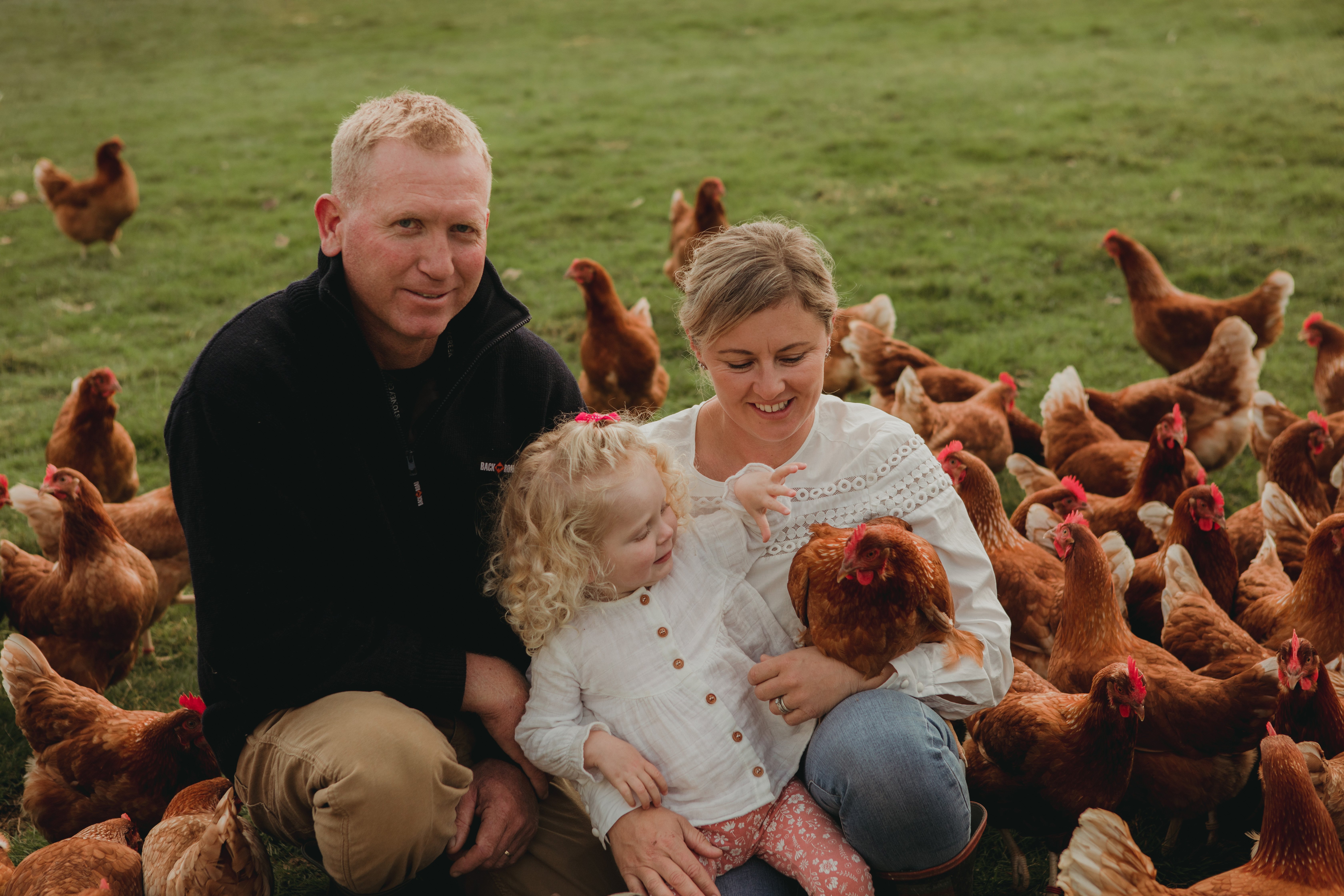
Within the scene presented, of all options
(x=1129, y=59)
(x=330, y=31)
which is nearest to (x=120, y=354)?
(x=1129, y=59)

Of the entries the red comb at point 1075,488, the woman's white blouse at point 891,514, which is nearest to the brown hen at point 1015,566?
the red comb at point 1075,488

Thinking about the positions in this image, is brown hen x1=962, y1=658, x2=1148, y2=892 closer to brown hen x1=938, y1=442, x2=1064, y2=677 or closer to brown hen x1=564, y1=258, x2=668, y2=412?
brown hen x1=938, y1=442, x2=1064, y2=677

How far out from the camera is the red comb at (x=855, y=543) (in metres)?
2.25

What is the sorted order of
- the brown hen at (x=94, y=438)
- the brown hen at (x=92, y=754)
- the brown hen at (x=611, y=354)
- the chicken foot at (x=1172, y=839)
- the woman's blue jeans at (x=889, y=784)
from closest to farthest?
the woman's blue jeans at (x=889, y=784), the chicken foot at (x=1172, y=839), the brown hen at (x=92, y=754), the brown hen at (x=94, y=438), the brown hen at (x=611, y=354)

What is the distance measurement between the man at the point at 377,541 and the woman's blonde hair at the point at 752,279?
61cm

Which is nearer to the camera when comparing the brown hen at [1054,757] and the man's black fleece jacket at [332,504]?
the man's black fleece jacket at [332,504]

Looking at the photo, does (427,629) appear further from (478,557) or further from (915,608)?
(915,608)

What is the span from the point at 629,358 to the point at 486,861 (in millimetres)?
3770

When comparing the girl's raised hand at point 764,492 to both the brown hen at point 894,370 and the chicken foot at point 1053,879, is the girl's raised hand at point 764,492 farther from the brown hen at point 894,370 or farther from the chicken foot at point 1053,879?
the brown hen at point 894,370

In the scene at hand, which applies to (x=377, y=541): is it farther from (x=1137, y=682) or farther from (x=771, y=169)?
(x=771, y=169)

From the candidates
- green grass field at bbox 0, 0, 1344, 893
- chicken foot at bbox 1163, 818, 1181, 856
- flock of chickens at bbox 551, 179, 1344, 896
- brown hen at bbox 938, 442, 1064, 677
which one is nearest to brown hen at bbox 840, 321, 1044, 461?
flock of chickens at bbox 551, 179, 1344, 896

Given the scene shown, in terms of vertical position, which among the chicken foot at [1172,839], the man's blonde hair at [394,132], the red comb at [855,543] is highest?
the man's blonde hair at [394,132]

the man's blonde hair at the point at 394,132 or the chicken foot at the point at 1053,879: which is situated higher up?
the man's blonde hair at the point at 394,132

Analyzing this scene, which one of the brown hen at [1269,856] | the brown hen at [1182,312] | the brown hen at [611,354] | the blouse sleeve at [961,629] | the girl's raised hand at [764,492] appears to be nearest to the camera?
the brown hen at [1269,856]
